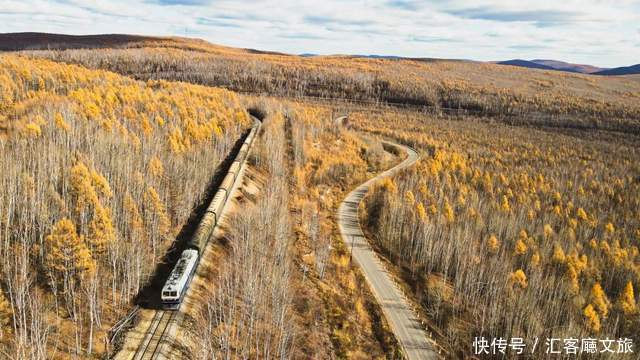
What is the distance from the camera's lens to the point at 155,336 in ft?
66.1

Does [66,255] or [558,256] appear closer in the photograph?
[66,255]

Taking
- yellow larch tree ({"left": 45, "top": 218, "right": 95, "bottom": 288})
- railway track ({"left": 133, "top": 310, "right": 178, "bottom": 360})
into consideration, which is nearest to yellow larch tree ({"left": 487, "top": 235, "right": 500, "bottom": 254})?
railway track ({"left": 133, "top": 310, "right": 178, "bottom": 360})

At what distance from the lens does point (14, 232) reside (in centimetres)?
2162

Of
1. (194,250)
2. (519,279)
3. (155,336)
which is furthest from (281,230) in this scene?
(519,279)

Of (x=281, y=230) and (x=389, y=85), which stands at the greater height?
(x=389, y=85)

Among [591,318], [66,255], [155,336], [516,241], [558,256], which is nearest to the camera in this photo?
[66,255]

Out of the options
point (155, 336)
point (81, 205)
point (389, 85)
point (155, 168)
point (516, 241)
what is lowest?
point (516, 241)

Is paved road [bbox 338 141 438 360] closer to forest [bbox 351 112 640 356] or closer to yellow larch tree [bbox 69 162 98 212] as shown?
forest [bbox 351 112 640 356]

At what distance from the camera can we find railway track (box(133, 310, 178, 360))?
1895 centimetres

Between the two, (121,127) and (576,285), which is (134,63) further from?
(576,285)

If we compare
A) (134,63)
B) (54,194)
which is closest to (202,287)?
(54,194)

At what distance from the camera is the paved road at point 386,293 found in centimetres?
2824

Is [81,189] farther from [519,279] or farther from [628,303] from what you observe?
[628,303]

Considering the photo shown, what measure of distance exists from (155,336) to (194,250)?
6.82m
